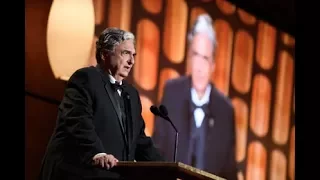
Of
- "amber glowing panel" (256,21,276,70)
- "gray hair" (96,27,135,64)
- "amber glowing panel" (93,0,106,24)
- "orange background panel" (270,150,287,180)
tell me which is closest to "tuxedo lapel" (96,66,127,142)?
"gray hair" (96,27,135,64)

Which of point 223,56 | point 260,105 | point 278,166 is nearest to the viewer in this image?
point 223,56

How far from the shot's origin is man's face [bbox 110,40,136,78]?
3.17 metres

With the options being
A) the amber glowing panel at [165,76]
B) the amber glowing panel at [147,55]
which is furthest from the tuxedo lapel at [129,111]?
the amber glowing panel at [165,76]

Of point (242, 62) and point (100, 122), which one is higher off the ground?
point (242, 62)

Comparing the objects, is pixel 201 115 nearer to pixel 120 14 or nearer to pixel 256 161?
pixel 256 161

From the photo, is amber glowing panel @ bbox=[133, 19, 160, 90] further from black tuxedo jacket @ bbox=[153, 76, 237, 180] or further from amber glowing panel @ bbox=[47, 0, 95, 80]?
amber glowing panel @ bbox=[47, 0, 95, 80]

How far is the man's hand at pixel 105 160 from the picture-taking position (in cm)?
288

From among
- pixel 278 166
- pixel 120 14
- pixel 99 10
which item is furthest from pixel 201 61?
pixel 278 166

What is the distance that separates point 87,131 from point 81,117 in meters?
0.06

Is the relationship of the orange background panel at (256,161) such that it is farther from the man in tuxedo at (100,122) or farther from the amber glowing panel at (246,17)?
the man in tuxedo at (100,122)

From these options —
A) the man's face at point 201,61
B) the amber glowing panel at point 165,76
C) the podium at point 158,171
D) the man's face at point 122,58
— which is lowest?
the podium at point 158,171

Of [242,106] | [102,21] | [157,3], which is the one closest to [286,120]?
[242,106]

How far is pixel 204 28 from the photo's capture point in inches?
199

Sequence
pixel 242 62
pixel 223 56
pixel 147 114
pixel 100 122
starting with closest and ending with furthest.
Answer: pixel 100 122, pixel 147 114, pixel 223 56, pixel 242 62
